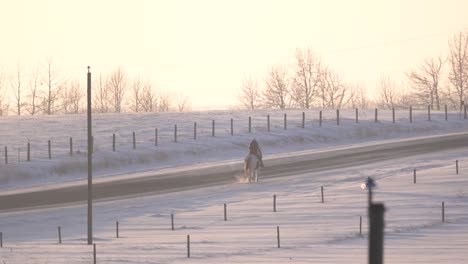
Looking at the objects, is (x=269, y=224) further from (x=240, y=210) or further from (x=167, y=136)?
(x=167, y=136)

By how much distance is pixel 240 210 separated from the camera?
39.6 metres

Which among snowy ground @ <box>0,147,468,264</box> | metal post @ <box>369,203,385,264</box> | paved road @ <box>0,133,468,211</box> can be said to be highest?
metal post @ <box>369,203,385,264</box>

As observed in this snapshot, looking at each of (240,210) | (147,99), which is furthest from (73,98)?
(240,210)

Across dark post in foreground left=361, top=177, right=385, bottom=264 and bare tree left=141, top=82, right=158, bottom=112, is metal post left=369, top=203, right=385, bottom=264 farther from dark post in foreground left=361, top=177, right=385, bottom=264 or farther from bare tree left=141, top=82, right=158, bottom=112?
bare tree left=141, top=82, right=158, bottom=112

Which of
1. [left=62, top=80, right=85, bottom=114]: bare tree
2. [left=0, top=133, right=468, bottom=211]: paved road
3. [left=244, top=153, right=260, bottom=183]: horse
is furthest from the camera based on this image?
[left=62, top=80, right=85, bottom=114]: bare tree

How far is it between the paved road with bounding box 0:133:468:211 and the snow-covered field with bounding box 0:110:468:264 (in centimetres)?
196

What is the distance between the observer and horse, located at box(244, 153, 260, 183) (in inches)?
1816

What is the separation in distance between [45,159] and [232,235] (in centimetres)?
2746

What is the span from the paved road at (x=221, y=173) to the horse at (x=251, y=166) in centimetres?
146

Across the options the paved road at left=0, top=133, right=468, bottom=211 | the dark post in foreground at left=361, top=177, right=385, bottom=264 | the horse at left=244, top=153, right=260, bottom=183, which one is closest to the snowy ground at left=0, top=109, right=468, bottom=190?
the paved road at left=0, top=133, right=468, bottom=211

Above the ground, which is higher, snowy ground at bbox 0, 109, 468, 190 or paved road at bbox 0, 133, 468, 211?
snowy ground at bbox 0, 109, 468, 190

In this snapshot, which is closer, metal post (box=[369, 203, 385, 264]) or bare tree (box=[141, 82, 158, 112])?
metal post (box=[369, 203, 385, 264])

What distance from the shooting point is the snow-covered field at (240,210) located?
28.7m

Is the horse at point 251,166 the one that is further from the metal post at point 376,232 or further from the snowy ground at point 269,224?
the metal post at point 376,232
